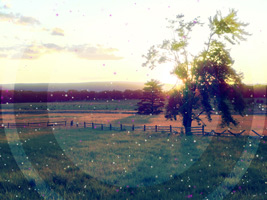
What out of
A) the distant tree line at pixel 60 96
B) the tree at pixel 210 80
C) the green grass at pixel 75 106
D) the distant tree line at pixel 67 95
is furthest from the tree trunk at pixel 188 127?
the distant tree line at pixel 60 96

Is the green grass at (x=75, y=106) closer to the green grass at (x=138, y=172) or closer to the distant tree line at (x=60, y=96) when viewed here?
the distant tree line at (x=60, y=96)

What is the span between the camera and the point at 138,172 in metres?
12.0

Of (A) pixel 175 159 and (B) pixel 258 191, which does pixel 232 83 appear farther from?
(B) pixel 258 191

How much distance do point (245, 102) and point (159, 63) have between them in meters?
9.27

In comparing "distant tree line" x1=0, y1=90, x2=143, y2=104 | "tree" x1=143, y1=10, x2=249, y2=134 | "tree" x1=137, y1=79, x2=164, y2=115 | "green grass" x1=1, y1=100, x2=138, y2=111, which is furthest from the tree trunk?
"distant tree line" x1=0, y1=90, x2=143, y2=104

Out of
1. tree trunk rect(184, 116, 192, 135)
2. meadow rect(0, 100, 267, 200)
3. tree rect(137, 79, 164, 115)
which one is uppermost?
tree rect(137, 79, 164, 115)

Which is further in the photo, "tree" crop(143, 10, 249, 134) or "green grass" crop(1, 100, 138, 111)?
"green grass" crop(1, 100, 138, 111)

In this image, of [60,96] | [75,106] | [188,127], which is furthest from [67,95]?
[188,127]

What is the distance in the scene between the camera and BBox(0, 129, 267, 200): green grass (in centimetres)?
948

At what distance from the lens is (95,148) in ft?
59.1

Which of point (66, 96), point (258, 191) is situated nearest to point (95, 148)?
point (258, 191)

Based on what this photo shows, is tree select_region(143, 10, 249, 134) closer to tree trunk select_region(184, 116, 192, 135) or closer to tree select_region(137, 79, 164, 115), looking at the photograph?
tree trunk select_region(184, 116, 192, 135)

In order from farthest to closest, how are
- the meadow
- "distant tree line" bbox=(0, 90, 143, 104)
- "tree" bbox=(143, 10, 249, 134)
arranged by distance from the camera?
"distant tree line" bbox=(0, 90, 143, 104)
"tree" bbox=(143, 10, 249, 134)
the meadow

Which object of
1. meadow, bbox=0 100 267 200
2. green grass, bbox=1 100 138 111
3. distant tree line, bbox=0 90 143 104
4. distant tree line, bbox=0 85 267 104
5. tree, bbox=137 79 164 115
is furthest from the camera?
distant tree line, bbox=0 90 143 104
